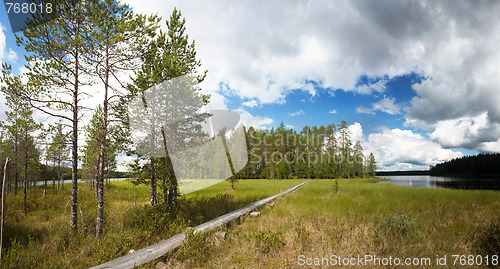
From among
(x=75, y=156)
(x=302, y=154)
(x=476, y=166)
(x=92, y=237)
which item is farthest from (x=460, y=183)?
(x=476, y=166)

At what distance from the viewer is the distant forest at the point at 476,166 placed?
269ft

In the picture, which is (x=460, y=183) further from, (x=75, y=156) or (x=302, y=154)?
(x=75, y=156)

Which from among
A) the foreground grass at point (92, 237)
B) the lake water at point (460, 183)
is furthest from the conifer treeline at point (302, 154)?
the foreground grass at point (92, 237)

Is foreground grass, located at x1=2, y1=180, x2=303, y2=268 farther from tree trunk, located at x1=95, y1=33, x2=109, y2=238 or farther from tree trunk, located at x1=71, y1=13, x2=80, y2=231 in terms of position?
tree trunk, located at x1=95, y1=33, x2=109, y2=238

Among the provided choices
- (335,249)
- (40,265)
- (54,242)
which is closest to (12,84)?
(54,242)

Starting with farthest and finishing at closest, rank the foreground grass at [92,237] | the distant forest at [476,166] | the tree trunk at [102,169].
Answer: the distant forest at [476,166], the tree trunk at [102,169], the foreground grass at [92,237]

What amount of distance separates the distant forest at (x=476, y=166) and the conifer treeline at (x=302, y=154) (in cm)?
5501

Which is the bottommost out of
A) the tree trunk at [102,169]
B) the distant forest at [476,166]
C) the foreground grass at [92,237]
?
the distant forest at [476,166]

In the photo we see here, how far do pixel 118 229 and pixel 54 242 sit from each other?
84.2 inches

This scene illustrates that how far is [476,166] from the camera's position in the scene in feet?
282

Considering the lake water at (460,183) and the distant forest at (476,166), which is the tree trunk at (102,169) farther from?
the distant forest at (476,166)

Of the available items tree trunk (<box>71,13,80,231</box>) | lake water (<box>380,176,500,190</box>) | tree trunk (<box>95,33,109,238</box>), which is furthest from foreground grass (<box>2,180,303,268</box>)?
lake water (<box>380,176,500,190</box>)

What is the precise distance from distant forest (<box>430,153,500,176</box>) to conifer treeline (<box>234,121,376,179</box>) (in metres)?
55.0

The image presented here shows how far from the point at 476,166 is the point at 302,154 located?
276ft
